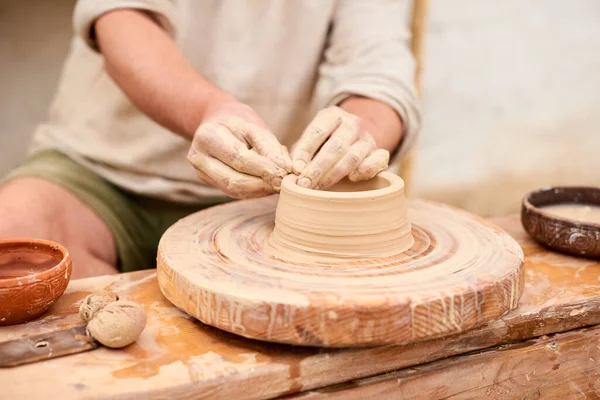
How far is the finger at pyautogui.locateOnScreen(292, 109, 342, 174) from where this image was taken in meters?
1.28

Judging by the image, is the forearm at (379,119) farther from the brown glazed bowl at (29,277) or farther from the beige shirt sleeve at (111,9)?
the brown glazed bowl at (29,277)

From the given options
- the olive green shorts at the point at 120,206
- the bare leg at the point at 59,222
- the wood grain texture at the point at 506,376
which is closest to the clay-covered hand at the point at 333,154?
the wood grain texture at the point at 506,376

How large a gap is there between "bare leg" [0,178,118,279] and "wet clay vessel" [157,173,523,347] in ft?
1.48

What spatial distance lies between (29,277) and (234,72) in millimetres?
1154

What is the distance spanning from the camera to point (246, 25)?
204 cm

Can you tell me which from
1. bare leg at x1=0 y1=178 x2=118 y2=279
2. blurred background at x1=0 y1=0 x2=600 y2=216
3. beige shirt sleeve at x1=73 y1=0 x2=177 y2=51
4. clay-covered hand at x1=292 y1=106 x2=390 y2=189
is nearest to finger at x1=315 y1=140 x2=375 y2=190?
clay-covered hand at x1=292 y1=106 x2=390 y2=189

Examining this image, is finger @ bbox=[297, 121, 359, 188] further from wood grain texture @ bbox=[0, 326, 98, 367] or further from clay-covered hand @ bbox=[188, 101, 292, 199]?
wood grain texture @ bbox=[0, 326, 98, 367]

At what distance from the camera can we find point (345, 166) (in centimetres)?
129

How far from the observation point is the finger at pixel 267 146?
1.26 metres

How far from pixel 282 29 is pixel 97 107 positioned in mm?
697

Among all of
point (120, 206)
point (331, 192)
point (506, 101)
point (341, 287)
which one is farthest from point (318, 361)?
point (506, 101)

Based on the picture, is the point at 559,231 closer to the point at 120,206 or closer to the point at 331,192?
the point at 331,192

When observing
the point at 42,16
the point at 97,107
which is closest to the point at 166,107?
the point at 97,107

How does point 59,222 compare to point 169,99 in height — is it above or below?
below
